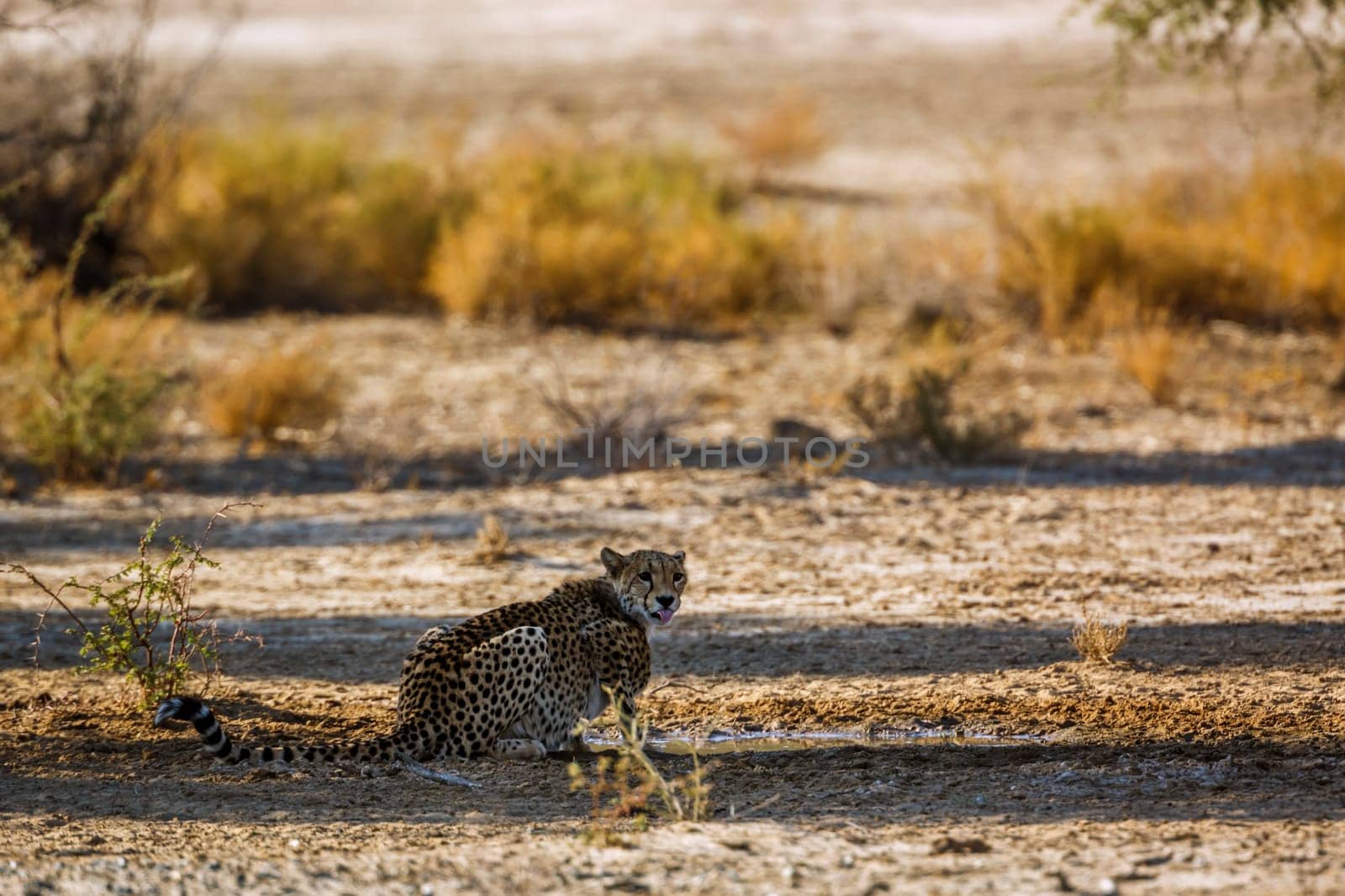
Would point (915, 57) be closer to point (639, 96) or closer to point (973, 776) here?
point (639, 96)

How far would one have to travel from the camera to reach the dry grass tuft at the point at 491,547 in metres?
9.95

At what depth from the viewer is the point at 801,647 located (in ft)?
27.4

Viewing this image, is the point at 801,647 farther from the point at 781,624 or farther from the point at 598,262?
the point at 598,262

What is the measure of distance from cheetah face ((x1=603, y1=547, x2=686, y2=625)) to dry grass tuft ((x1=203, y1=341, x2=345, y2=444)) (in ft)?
20.7

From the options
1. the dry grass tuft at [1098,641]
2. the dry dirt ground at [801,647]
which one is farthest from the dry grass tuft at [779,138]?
the dry grass tuft at [1098,641]

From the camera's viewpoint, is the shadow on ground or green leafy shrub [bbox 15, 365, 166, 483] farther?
green leafy shrub [bbox 15, 365, 166, 483]

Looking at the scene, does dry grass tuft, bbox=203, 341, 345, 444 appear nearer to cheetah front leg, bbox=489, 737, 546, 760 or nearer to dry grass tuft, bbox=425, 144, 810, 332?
dry grass tuft, bbox=425, 144, 810, 332

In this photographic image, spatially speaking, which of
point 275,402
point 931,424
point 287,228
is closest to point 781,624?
point 931,424

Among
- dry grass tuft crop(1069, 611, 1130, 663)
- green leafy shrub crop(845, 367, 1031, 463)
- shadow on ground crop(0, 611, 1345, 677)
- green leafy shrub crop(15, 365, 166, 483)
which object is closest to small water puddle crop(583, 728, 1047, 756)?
shadow on ground crop(0, 611, 1345, 677)

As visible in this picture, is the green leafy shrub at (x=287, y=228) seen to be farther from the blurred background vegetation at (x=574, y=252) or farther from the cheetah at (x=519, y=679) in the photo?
the cheetah at (x=519, y=679)

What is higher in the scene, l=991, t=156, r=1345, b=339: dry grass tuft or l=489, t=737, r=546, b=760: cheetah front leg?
l=991, t=156, r=1345, b=339: dry grass tuft

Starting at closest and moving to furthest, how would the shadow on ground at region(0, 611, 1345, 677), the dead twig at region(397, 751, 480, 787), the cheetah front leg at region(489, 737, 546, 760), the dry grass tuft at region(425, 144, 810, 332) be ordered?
the dead twig at region(397, 751, 480, 787) < the cheetah front leg at region(489, 737, 546, 760) < the shadow on ground at region(0, 611, 1345, 677) < the dry grass tuft at region(425, 144, 810, 332)

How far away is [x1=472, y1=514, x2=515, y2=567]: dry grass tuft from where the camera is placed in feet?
32.7

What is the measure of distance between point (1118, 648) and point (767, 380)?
283 inches
